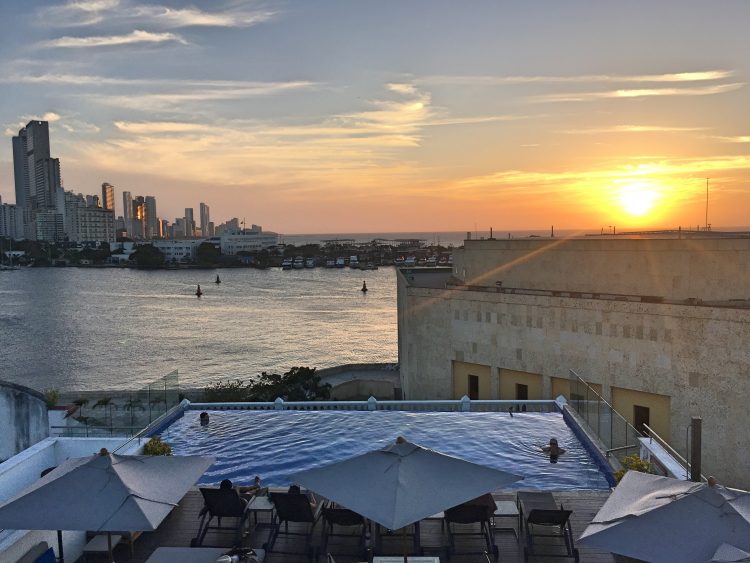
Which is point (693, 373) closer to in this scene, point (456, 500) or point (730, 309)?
point (730, 309)

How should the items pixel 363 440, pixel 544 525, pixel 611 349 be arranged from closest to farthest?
pixel 544 525 → pixel 363 440 → pixel 611 349

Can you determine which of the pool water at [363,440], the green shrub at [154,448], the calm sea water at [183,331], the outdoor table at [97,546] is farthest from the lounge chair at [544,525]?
the calm sea water at [183,331]

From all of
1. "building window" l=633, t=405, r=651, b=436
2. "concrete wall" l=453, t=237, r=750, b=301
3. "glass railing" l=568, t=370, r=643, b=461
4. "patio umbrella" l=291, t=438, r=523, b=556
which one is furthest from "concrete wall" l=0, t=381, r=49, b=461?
"building window" l=633, t=405, r=651, b=436

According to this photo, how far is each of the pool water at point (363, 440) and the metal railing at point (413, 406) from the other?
36 centimetres

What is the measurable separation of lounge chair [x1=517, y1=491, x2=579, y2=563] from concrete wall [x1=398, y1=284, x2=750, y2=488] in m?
17.0

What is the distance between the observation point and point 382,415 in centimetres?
1881

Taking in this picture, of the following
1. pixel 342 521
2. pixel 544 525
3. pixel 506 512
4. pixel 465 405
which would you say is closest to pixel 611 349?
pixel 465 405

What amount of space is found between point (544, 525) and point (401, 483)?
3.23m

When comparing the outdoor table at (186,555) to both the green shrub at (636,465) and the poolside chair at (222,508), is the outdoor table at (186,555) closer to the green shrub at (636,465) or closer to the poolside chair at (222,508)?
the poolside chair at (222,508)

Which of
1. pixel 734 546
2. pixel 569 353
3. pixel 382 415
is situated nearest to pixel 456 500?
pixel 734 546

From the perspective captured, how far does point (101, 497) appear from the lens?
841cm

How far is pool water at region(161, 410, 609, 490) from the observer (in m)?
14.3

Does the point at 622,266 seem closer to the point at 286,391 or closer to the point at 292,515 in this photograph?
the point at 286,391

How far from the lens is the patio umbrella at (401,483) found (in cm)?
798
